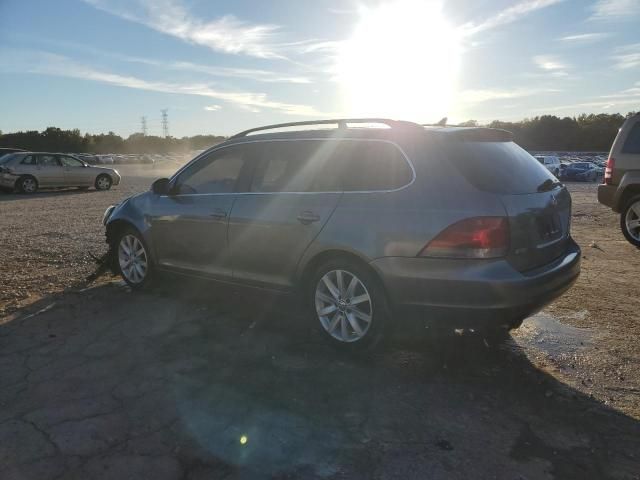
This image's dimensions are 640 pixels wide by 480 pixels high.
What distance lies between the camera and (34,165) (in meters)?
19.4

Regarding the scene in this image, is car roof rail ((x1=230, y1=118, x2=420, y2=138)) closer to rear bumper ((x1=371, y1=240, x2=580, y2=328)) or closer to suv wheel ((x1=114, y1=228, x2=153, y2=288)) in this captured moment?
rear bumper ((x1=371, y1=240, x2=580, y2=328))

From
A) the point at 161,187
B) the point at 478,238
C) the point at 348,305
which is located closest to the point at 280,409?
the point at 348,305

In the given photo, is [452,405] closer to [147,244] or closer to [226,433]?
[226,433]

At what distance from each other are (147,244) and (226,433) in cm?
316

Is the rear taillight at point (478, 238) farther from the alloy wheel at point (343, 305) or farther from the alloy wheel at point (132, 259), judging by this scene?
the alloy wheel at point (132, 259)

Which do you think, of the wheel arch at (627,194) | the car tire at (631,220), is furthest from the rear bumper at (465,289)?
the wheel arch at (627,194)

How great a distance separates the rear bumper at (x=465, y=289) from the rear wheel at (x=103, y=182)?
66.0ft

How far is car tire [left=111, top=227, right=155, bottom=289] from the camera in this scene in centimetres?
564

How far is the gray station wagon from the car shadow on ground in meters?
0.42

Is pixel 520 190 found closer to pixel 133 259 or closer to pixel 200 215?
pixel 200 215

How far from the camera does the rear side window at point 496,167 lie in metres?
3.50

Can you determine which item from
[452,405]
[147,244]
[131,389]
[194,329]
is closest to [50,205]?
[147,244]

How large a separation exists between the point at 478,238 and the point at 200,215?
275 centimetres

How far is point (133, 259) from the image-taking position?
229 inches
